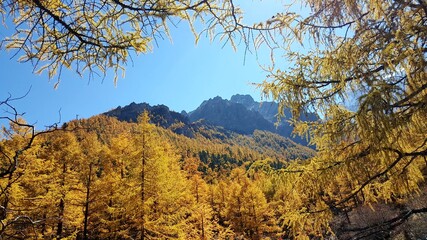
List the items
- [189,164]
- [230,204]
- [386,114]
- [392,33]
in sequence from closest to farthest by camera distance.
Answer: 1. [386,114]
2. [392,33]
3. [230,204]
4. [189,164]

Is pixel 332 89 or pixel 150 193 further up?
pixel 332 89

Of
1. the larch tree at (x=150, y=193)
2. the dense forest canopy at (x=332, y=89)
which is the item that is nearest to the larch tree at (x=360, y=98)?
the dense forest canopy at (x=332, y=89)

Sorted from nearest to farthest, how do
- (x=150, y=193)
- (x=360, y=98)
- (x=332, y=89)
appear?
(x=360, y=98), (x=332, y=89), (x=150, y=193)

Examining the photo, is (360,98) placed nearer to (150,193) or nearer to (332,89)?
(332,89)

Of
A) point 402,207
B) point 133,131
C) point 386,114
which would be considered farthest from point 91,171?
point 402,207

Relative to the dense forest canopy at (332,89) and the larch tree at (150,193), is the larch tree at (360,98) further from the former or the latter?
the larch tree at (150,193)

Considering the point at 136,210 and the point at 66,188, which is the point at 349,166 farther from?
the point at 66,188

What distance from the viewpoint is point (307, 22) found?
3762 millimetres

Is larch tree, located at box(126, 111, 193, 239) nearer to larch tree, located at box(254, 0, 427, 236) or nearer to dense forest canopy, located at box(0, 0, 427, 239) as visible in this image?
dense forest canopy, located at box(0, 0, 427, 239)

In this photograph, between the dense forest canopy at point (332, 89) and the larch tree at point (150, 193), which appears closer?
the dense forest canopy at point (332, 89)

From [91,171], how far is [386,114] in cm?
1329

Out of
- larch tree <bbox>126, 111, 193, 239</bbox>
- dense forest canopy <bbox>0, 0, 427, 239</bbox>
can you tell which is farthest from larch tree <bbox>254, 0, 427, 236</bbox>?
larch tree <bbox>126, 111, 193, 239</bbox>

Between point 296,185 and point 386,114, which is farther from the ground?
point 386,114

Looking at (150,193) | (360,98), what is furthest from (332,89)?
(150,193)
